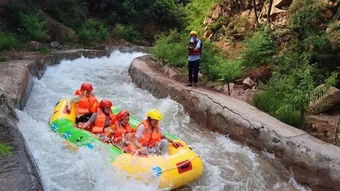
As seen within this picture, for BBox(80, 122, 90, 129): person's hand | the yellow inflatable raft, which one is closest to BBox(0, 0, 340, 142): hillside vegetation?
the yellow inflatable raft

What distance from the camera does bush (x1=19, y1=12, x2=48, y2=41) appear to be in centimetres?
1853

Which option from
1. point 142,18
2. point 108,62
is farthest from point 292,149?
point 142,18

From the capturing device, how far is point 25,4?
20.0 m

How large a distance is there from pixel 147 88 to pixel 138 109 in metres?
2.15

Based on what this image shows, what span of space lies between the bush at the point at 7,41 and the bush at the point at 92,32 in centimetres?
558

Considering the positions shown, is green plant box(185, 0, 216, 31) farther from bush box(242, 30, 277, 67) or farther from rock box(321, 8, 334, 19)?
rock box(321, 8, 334, 19)

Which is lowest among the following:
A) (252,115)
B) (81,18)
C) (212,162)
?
(212,162)

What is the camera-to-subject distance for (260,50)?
12062 millimetres

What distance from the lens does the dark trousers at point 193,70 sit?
11.7 m

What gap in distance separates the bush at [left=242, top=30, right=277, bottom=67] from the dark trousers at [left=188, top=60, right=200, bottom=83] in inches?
60.8

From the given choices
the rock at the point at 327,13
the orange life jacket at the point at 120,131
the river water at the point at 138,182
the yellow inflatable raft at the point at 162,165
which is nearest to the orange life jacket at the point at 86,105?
the river water at the point at 138,182

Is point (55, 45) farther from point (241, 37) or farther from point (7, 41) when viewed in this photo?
point (241, 37)

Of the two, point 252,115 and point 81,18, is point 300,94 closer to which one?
point 252,115

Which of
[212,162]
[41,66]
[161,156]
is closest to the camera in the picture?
[161,156]
